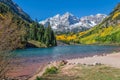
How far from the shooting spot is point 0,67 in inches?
1064

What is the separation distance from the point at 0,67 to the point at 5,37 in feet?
9.48

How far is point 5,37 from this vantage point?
1014 inches

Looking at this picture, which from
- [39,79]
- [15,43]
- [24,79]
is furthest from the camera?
[24,79]

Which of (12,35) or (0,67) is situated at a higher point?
(12,35)

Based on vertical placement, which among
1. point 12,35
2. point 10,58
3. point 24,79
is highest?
point 12,35

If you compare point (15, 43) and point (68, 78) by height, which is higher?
point (15, 43)

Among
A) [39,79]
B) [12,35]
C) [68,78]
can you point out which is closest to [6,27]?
[12,35]

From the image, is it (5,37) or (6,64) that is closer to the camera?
(5,37)

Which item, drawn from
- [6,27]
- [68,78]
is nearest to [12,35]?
[6,27]

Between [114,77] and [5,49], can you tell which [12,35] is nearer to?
[5,49]

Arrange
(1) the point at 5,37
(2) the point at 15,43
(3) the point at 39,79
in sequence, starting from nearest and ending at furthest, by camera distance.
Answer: (1) the point at 5,37
(2) the point at 15,43
(3) the point at 39,79

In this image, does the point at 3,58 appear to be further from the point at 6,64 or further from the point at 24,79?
the point at 24,79

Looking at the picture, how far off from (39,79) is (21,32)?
6148mm

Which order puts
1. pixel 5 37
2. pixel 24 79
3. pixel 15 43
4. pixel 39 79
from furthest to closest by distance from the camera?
pixel 24 79 → pixel 39 79 → pixel 15 43 → pixel 5 37
